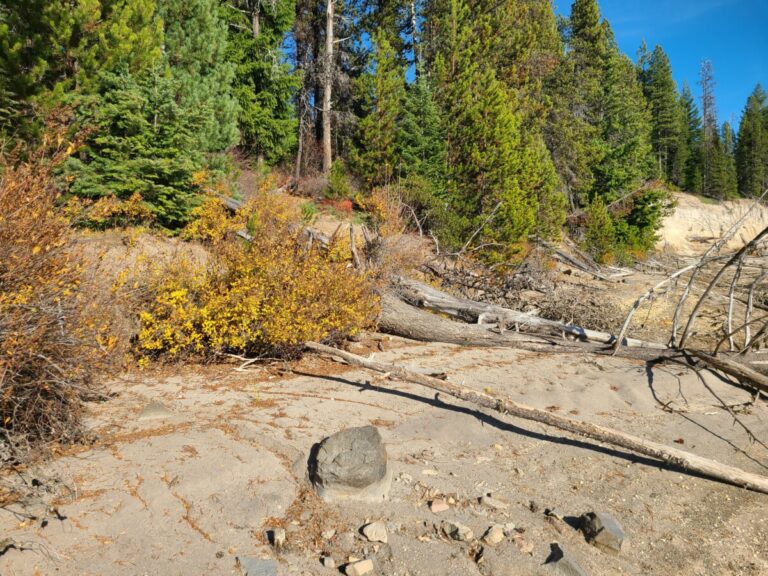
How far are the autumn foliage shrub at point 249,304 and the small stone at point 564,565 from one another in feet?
12.8

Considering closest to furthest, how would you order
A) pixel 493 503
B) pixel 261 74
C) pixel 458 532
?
pixel 458 532 < pixel 493 503 < pixel 261 74

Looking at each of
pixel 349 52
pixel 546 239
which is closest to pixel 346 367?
pixel 546 239

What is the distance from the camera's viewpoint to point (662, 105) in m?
46.3

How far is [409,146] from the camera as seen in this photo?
65.0 ft

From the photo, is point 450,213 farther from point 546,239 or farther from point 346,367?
point 346,367

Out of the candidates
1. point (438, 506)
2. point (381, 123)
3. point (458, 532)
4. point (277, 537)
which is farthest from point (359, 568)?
point (381, 123)

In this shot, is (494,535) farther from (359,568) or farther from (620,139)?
(620,139)

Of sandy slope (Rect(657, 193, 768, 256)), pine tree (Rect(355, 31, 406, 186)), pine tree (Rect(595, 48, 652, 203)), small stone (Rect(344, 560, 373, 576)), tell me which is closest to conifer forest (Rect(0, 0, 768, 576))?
small stone (Rect(344, 560, 373, 576))

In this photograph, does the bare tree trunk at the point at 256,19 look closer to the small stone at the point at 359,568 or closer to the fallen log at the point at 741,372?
the fallen log at the point at 741,372

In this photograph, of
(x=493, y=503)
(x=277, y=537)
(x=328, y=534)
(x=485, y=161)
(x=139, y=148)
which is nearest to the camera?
(x=277, y=537)

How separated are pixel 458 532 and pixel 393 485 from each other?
67 cm

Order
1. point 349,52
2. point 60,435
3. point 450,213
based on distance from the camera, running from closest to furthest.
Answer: point 60,435
point 450,213
point 349,52

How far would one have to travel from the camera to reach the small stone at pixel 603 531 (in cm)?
349

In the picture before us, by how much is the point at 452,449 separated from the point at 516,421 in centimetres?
92
